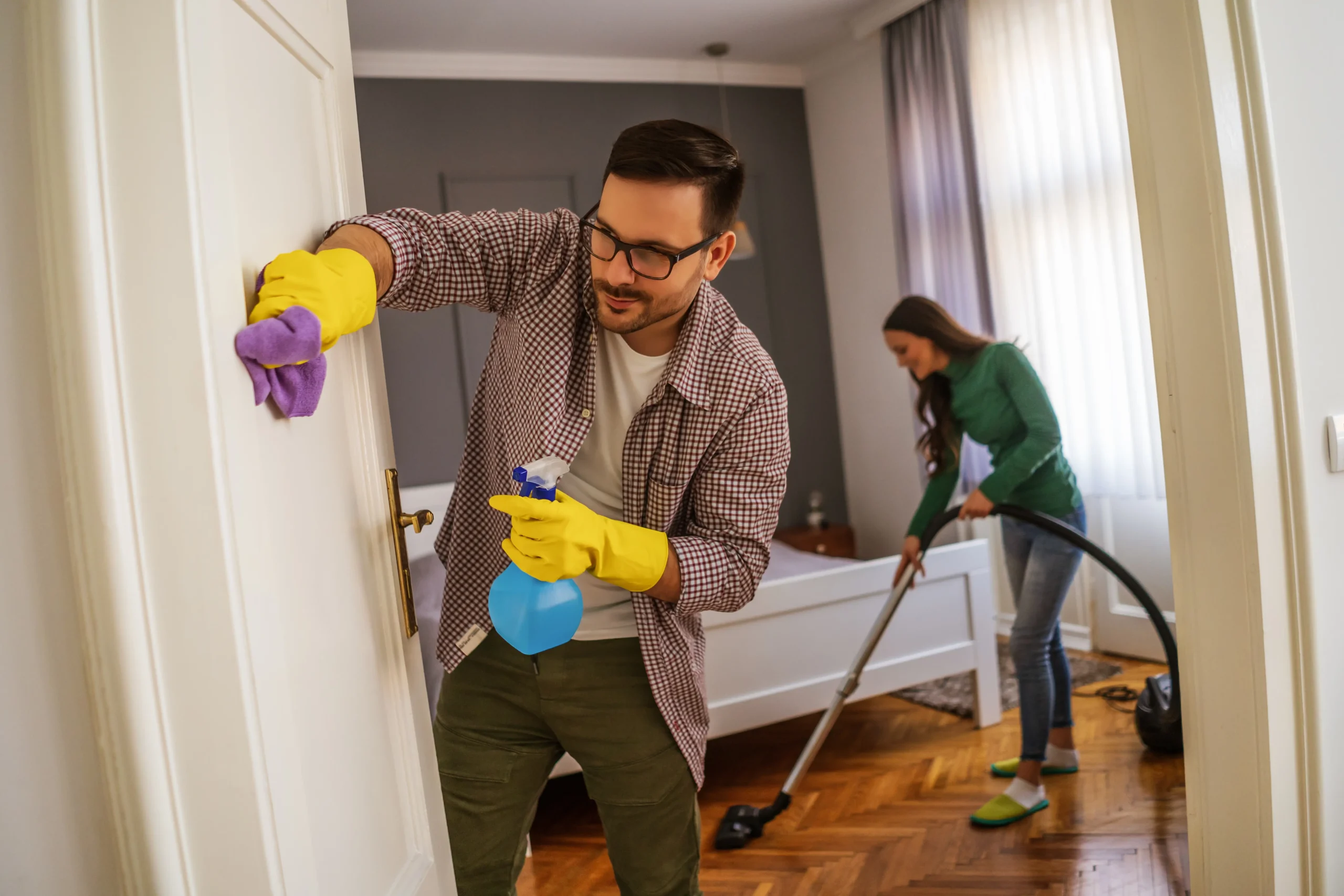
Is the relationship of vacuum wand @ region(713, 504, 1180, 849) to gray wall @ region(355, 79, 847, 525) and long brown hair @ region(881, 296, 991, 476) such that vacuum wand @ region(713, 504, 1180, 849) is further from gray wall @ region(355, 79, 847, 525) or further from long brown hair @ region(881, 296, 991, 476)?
gray wall @ region(355, 79, 847, 525)

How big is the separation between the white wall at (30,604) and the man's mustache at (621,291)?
73 centimetres

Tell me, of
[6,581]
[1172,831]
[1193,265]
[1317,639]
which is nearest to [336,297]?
[6,581]

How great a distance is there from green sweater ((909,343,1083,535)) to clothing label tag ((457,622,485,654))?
1642 mm

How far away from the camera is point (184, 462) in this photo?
668 mm

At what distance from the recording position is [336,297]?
877 mm

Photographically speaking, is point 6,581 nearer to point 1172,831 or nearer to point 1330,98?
point 1330,98

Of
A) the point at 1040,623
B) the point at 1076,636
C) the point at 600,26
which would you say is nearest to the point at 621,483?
the point at 1040,623

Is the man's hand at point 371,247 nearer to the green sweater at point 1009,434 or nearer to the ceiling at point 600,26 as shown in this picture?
the green sweater at point 1009,434

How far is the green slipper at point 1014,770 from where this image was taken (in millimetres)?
2822

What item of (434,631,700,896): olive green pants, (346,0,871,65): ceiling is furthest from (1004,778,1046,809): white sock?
(346,0,871,65): ceiling

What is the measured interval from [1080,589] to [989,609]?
91 centimetres

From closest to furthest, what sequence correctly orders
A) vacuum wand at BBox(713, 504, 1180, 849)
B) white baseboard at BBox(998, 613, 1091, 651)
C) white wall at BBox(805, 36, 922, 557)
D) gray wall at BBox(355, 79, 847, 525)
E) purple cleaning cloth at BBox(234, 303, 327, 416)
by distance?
purple cleaning cloth at BBox(234, 303, 327, 416), vacuum wand at BBox(713, 504, 1180, 849), white baseboard at BBox(998, 613, 1091, 651), gray wall at BBox(355, 79, 847, 525), white wall at BBox(805, 36, 922, 557)

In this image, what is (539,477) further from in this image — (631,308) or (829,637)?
(829,637)

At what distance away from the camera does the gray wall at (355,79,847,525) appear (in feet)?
13.9
